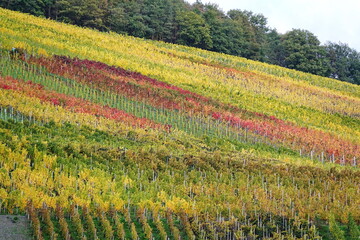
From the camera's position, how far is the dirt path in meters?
13.4

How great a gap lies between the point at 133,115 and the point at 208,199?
13.4m

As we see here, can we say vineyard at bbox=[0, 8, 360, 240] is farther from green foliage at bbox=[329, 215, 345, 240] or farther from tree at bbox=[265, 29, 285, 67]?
tree at bbox=[265, 29, 285, 67]

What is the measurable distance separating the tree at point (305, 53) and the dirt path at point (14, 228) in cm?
7328

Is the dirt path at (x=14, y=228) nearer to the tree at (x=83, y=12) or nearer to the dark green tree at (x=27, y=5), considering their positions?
the tree at (x=83, y=12)

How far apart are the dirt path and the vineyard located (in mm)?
288

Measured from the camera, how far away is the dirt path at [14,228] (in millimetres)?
13414

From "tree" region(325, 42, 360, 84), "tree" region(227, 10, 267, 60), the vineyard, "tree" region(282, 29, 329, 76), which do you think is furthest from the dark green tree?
"tree" region(325, 42, 360, 84)

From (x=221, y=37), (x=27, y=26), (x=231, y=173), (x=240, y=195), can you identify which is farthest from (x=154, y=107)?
(x=221, y=37)

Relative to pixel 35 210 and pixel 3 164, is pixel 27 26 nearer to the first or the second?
pixel 3 164

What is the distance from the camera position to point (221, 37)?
273 ft

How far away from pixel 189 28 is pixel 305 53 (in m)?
19.9

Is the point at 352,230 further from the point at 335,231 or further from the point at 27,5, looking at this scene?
the point at 27,5

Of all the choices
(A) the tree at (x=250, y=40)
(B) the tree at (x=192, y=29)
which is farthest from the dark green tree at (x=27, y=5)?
(A) the tree at (x=250, y=40)

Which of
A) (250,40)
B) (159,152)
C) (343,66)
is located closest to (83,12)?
(250,40)
